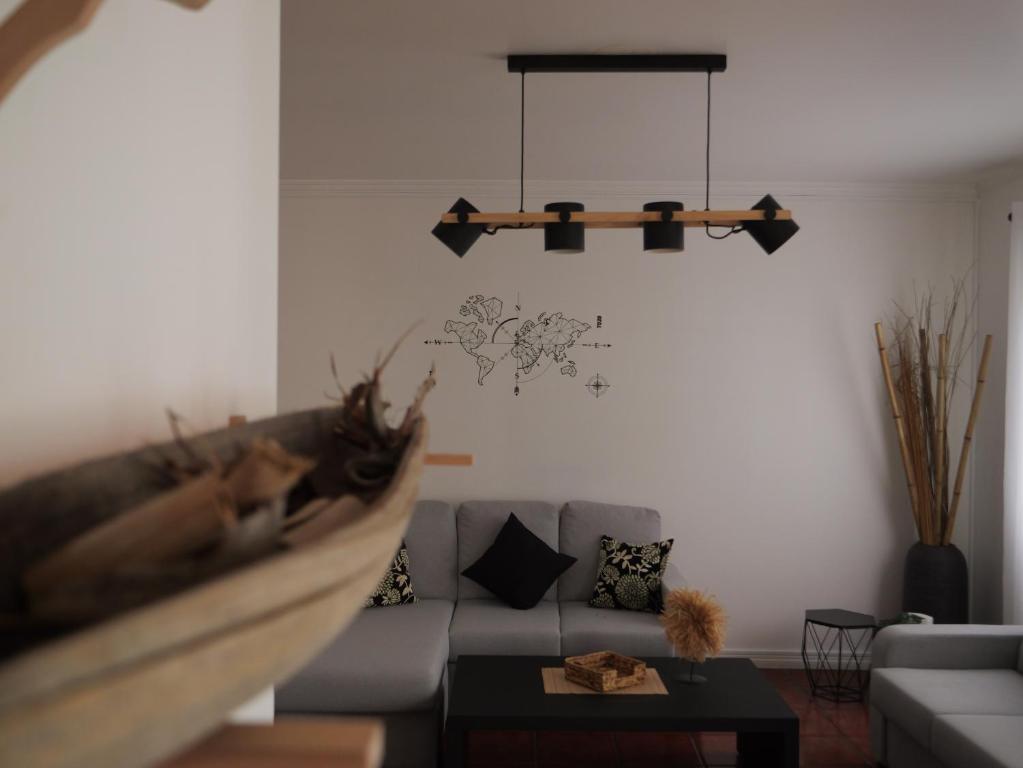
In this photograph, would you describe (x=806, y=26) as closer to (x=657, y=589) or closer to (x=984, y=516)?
(x=657, y=589)

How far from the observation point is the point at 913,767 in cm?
366

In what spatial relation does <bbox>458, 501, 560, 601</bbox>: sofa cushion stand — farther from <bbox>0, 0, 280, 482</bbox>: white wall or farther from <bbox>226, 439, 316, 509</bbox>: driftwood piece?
<bbox>226, 439, 316, 509</bbox>: driftwood piece

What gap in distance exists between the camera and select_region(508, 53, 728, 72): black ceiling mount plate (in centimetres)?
334

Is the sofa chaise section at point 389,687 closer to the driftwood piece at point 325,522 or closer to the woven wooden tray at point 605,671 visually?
the woven wooden tray at point 605,671

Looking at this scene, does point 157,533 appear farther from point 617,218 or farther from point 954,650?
point 954,650

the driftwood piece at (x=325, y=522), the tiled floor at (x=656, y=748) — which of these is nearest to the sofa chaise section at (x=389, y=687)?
the tiled floor at (x=656, y=748)

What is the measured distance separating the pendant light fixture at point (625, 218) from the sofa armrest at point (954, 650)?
2001 mm

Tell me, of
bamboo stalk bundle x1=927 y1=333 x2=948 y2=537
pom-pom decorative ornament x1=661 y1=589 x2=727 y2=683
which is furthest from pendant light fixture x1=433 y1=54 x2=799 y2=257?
bamboo stalk bundle x1=927 y1=333 x2=948 y2=537

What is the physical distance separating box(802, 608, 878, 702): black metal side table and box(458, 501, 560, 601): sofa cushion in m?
1.49

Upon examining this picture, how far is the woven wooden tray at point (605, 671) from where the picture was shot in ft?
11.9

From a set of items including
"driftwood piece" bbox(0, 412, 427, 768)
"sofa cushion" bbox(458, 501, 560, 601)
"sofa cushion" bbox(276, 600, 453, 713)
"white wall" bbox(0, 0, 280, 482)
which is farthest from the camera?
"sofa cushion" bbox(458, 501, 560, 601)

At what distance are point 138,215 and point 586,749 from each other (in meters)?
4.00

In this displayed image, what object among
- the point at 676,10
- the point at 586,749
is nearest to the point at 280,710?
the point at 586,749

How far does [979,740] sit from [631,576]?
2.02 metres
